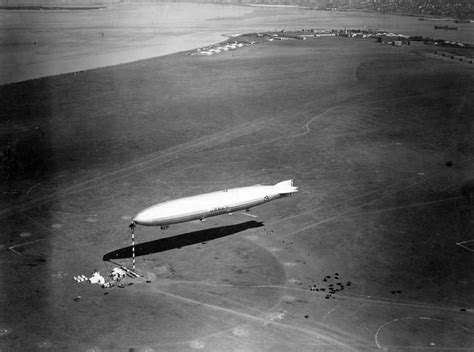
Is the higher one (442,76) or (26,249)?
(442,76)

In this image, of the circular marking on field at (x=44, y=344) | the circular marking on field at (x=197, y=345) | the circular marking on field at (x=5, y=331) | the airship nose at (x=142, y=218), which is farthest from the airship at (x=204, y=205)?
the circular marking on field at (x=197, y=345)

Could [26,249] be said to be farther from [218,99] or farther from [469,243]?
[218,99]

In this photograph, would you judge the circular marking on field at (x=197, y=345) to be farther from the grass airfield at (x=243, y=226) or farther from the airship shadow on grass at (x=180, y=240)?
the airship shadow on grass at (x=180, y=240)

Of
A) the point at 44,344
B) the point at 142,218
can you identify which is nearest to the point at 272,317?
the point at 142,218

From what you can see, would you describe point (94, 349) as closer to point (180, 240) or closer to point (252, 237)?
point (180, 240)

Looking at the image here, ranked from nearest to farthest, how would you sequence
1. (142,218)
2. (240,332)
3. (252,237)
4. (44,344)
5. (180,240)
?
1. (44,344)
2. (240,332)
3. (142,218)
4. (180,240)
5. (252,237)

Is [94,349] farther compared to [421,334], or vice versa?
[421,334]

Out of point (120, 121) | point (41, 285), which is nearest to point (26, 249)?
point (41, 285)
